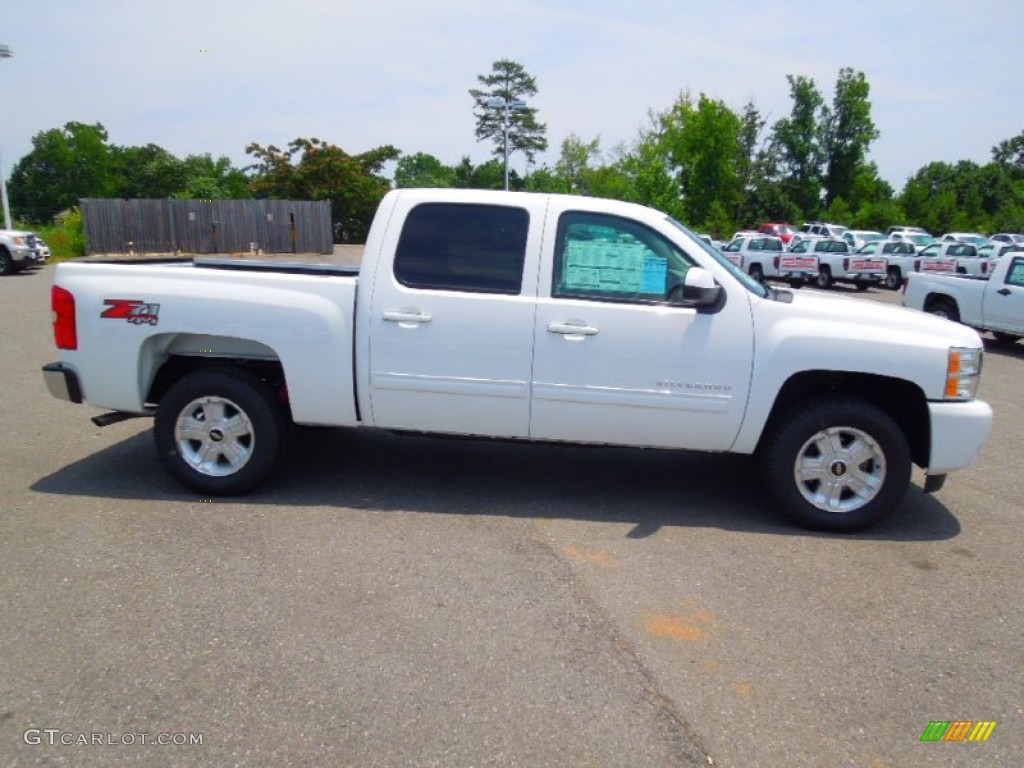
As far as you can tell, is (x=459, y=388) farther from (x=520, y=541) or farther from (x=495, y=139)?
(x=495, y=139)

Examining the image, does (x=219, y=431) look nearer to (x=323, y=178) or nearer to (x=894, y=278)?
(x=894, y=278)

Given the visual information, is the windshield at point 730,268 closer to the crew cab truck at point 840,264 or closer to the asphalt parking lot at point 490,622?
the asphalt parking lot at point 490,622

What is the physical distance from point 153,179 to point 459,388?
69.0 m

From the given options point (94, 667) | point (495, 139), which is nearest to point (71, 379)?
point (94, 667)

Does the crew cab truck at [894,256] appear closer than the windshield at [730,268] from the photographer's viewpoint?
No

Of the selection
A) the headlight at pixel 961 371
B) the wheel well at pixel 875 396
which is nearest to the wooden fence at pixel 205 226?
the wheel well at pixel 875 396

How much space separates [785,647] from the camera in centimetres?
346

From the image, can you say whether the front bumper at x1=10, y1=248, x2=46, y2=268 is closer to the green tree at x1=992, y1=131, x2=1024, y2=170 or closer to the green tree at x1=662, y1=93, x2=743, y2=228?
the green tree at x1=662, y1=93, x2=743, y2=228

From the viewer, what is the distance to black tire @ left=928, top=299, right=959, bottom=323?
13438 millimetres

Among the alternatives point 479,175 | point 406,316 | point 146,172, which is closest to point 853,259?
point 406,316

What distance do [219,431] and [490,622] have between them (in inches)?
94.8

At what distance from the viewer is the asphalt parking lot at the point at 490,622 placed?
9.30 ft

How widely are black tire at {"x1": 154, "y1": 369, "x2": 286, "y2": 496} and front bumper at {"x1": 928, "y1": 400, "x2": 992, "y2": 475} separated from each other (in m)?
4.00

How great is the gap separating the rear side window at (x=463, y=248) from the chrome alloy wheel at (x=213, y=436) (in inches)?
55.9
